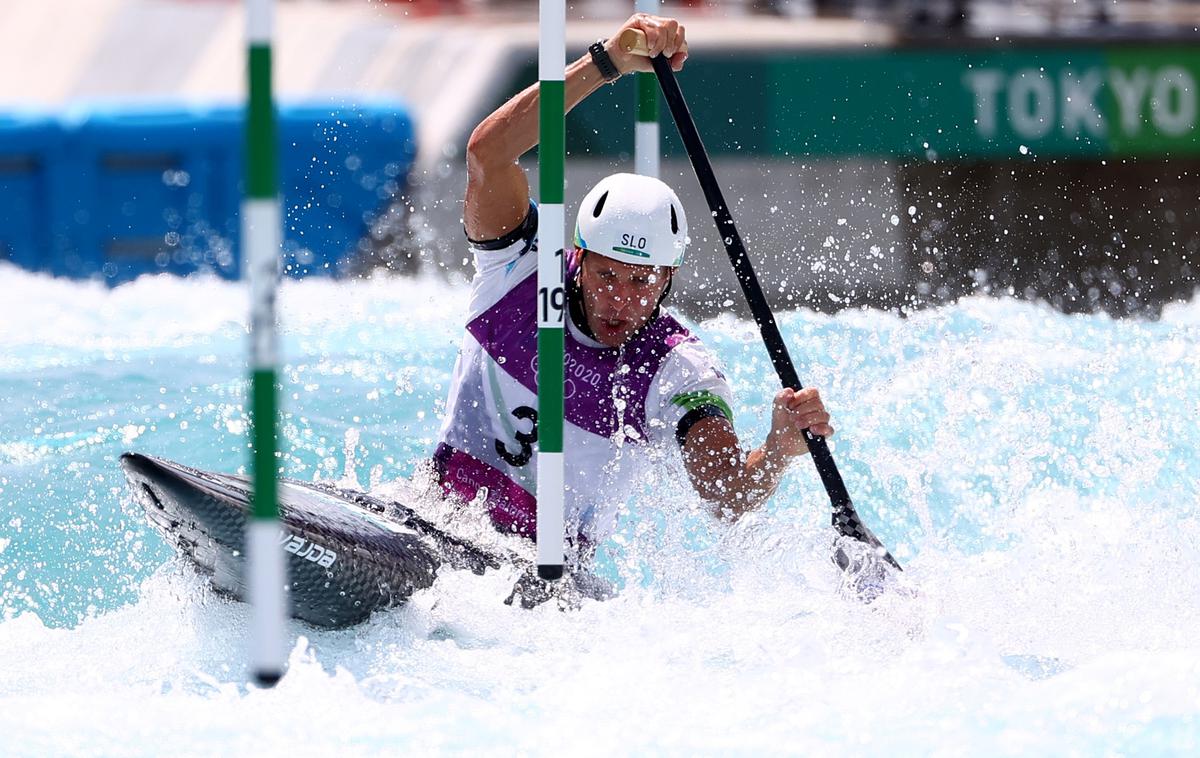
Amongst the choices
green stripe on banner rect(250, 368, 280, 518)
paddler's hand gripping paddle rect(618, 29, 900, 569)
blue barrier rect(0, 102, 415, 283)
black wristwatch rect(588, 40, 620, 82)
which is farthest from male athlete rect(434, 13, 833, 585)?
blue barrier rect(0, 102, 415, 283)

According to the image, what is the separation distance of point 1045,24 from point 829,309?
8.68 feet

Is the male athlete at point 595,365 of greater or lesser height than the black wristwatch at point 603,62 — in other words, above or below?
below

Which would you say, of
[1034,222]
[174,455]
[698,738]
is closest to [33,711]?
[698,738]

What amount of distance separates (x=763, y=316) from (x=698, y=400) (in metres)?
0.33

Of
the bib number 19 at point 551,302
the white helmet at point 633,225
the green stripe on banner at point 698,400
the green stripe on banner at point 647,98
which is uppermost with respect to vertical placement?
the green stripe on banner at point 647,98

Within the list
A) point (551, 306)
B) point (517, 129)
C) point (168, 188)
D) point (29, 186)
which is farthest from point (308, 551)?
point (29, 186)

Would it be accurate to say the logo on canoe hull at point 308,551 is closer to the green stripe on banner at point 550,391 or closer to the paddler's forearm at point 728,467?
the green stripe on banner at point 550,391

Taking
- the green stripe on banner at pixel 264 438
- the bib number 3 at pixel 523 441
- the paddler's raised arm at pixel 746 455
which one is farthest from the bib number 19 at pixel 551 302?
the green stripe on banner at pixel 264 438

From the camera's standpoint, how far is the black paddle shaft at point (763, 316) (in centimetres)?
446

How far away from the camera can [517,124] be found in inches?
169

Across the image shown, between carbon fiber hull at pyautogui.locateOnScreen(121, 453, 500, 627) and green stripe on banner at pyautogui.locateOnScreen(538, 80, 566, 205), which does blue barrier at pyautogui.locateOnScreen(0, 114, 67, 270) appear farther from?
green stripe on banner at pyautogui.locateOnScreen(538, 80, 566, 205)

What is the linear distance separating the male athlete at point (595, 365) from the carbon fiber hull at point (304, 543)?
38 cm

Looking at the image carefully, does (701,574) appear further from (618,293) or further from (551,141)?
(551,141)

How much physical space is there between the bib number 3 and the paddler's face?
33cm
